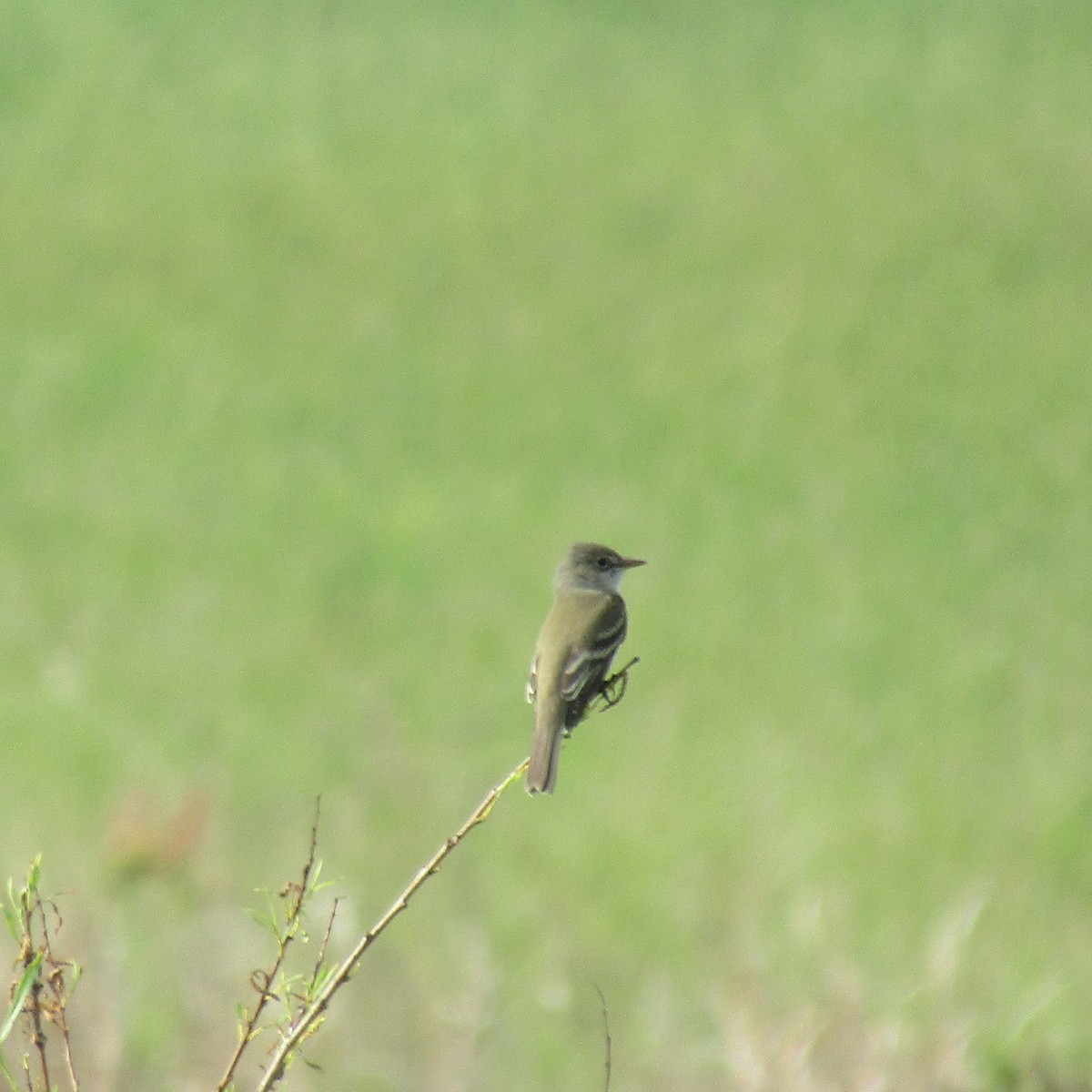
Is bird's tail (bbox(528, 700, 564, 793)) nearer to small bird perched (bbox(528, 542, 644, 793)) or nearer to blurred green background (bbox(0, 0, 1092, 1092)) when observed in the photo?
small bird perched (bbox(528, 542, 644, 793))

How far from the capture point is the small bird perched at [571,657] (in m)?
4.38

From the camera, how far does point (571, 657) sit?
182 inches

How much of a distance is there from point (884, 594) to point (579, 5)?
1014 centimetres

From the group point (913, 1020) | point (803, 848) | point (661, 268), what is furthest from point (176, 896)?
point (661, 268)

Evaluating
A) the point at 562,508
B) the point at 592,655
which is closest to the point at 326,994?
the point at 592,655

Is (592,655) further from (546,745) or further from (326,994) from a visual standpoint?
(326,994)

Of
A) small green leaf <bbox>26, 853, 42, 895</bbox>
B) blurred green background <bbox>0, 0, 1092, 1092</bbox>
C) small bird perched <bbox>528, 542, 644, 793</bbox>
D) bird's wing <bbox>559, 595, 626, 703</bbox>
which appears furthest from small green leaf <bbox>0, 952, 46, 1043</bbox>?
bird's wing <bbox>559, 595, 626, 703</bbox>

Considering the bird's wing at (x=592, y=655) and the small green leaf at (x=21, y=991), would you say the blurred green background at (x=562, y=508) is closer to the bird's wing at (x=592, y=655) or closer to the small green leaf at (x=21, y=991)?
the bird's wing at (x=592, y=655)

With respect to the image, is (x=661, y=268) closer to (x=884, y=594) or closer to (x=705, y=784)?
(x=884, y=594)

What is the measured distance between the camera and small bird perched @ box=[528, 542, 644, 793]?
14.4 ft

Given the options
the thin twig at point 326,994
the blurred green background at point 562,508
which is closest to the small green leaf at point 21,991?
the thin twig at point 326,994

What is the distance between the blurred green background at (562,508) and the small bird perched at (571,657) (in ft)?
1.40

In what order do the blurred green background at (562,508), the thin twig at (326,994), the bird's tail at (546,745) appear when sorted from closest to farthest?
the thin twig at (326,994), the bird's tail at (546,745), the blurred green background at (562,508)

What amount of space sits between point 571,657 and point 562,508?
11.8 meters
